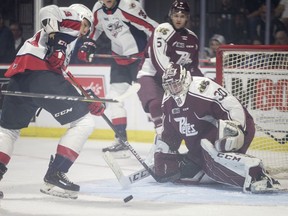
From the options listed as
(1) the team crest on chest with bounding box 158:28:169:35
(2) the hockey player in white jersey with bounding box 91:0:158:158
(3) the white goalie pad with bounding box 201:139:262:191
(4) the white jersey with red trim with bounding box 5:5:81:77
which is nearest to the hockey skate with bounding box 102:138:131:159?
(2) the hockey player in white jersey with bounding box 91:0:158:158

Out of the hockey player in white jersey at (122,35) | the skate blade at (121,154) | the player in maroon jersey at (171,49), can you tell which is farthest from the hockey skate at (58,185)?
the hockey player in white jersey at (122,35)

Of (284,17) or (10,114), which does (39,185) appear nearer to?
(10,114)

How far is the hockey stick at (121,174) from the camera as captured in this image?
4.78 meters

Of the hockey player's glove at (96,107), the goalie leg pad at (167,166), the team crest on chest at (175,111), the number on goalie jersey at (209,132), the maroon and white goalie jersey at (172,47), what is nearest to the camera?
the hockey player's glove at (96,107)

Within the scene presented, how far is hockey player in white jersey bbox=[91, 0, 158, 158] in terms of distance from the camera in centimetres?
666

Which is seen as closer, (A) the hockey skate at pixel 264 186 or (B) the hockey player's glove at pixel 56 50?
(B) the hockey player's glove at pixel 56 50

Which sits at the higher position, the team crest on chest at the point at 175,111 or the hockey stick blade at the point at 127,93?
the hockey stick blade at the point at 127,93

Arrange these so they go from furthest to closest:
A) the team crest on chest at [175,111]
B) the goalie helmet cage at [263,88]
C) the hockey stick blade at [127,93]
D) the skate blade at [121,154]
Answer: the skate blade at [121,154], the goalie helmet cage at [263,88], the team crest on chest at [175,111], the hockey stick blade at [127,93]

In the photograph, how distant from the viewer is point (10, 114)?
4504mm

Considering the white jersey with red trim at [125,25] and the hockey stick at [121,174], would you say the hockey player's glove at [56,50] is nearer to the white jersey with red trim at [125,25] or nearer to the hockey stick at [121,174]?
the hockey stick at [121,174]

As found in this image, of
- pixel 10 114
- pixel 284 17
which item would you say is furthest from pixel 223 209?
pixel 284 17

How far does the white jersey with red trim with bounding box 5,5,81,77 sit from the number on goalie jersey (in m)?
0.58

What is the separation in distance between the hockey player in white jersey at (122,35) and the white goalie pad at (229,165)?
5.82 ft

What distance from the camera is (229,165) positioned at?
4.79m
